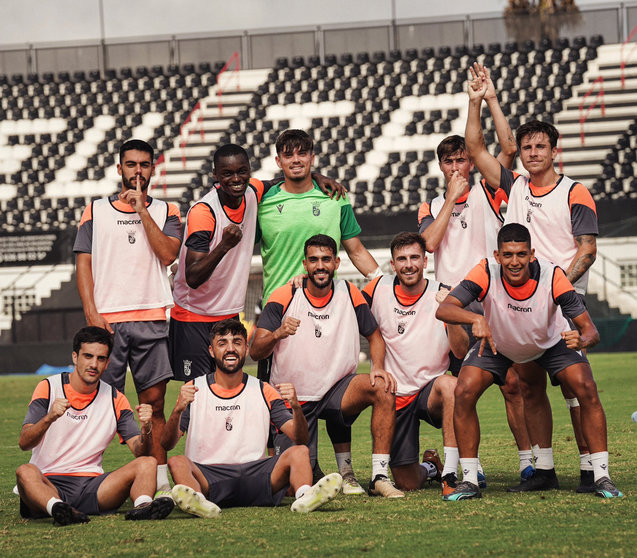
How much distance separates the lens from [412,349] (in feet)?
21.0

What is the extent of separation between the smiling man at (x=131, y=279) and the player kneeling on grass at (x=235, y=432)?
1.91 ft

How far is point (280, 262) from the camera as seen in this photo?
266 inches

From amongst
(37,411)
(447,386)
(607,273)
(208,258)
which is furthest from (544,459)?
(607,273)

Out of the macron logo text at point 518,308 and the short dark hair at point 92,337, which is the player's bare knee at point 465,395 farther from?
the short dark hair at point 92,337

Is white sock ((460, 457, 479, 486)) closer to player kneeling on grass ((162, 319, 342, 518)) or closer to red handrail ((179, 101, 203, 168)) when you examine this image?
player kneeling on grass ((162, 319, 342, 518))

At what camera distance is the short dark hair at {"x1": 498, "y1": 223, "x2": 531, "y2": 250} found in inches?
218

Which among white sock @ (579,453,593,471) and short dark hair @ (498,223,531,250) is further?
white sock @ (579,453,593,471)

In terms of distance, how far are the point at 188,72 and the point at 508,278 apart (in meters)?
26.9

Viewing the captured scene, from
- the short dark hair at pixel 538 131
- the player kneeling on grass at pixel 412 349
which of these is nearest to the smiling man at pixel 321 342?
the player kneeling on grass at pixel 412 349

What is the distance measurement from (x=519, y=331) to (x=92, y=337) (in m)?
2.41

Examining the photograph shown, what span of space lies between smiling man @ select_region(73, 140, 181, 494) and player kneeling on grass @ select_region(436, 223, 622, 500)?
1.87m

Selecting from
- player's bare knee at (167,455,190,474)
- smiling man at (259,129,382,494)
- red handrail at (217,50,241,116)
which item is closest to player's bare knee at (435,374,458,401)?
smiling man at (259,129,382,494)

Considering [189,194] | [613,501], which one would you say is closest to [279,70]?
[189,194]

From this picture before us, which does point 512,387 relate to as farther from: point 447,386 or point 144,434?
point 144,434
